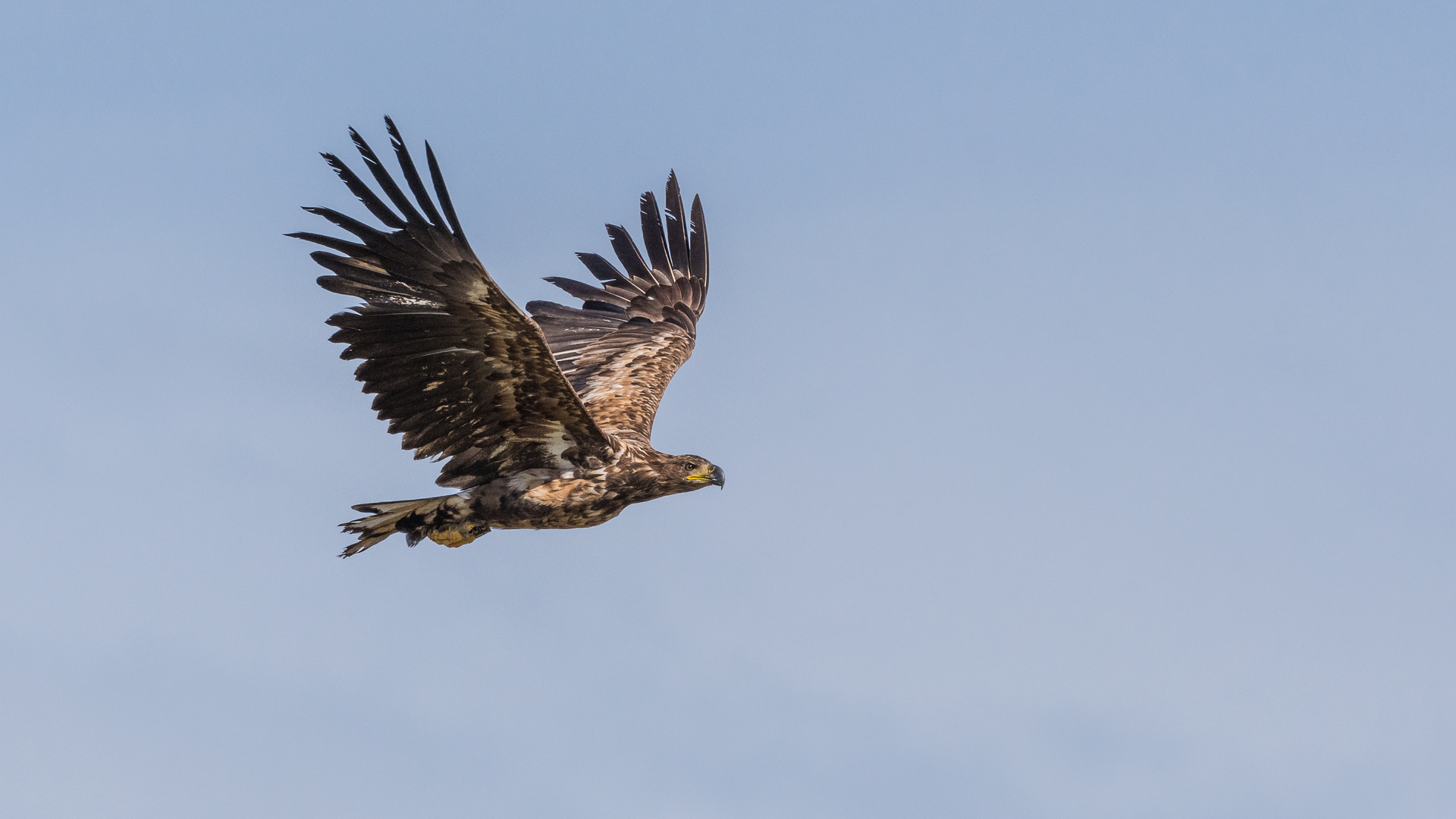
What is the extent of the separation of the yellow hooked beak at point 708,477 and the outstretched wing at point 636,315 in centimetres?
167

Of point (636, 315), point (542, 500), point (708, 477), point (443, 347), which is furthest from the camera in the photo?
point (636, 315)

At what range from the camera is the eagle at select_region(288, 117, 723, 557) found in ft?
35.2

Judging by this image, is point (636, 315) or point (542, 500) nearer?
point (542, 500)

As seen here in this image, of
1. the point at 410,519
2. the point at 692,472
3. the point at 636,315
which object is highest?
the point at 636,315

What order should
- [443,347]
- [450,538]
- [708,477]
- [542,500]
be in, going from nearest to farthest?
[443,347] → [542,500] → [450,538] → [708,477]

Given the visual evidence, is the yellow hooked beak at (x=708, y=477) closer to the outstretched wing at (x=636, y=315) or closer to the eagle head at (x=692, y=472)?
the eagle head at (x=692, y=472)

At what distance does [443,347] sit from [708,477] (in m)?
2.40

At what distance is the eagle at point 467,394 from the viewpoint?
1073 cm

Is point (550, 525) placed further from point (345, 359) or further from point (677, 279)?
point (677, 279)

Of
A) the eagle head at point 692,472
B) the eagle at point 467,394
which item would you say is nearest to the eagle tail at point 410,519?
the eagle at point 467,394

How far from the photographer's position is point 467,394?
11531 millimetres

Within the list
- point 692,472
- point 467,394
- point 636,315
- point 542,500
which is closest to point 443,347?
point 467,394

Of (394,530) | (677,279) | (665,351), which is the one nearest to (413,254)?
(394,530)

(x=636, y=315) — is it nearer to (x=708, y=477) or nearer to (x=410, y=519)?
(x=708, y=477)
